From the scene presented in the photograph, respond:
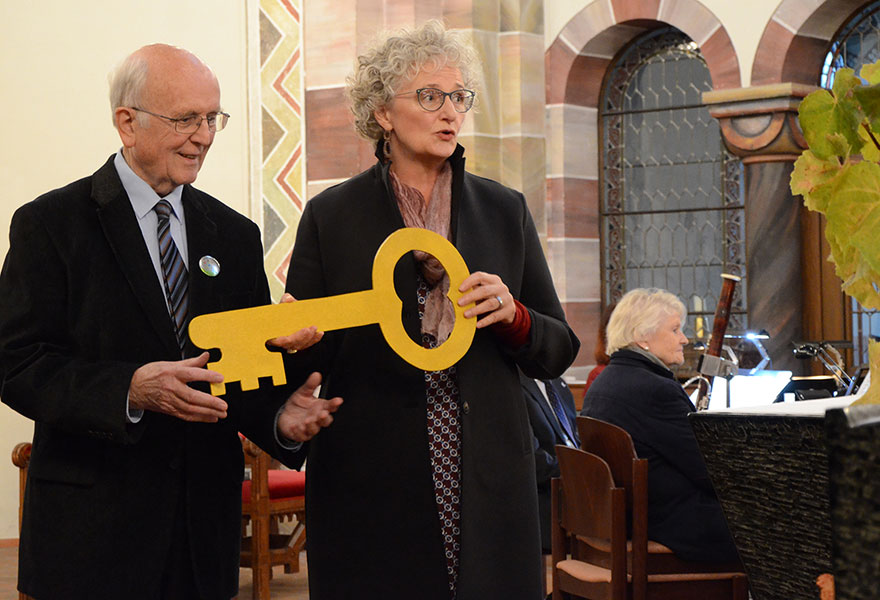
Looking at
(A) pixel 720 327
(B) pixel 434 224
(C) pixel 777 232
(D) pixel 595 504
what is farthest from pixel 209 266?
(C) pixel 777 232

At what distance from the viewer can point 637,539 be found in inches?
147

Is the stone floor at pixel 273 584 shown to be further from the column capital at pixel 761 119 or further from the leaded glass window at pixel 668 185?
the column capital at pixel 761 119

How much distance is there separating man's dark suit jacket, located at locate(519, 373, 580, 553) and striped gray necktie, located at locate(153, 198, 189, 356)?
8.82ft

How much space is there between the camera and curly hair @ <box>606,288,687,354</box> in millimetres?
4715

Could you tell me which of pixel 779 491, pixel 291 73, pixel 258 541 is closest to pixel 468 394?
pixel 779 491

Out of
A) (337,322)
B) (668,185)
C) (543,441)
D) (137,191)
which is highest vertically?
(668,185)

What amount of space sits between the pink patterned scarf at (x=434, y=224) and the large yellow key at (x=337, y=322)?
0.17 m

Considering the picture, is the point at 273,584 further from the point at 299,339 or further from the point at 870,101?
the point at 870,101

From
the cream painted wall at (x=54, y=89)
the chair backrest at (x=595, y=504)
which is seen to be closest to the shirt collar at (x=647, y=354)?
the chair backrest at (x=595, y=504)

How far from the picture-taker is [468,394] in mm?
2096

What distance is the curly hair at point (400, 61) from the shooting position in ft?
7.18

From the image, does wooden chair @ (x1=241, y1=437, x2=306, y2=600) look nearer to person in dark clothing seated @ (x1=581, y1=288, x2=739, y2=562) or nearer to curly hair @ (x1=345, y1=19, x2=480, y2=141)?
person in dark clothing seated @ (x1=581, y1=288, x2=739, y2=562)

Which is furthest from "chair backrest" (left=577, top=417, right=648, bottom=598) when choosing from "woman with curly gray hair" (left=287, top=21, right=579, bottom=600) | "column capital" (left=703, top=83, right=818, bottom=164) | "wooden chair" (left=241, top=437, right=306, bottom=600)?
"column capital" (left=703, top=83, right=818, bottom=164)

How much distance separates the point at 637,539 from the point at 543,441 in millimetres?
1233
